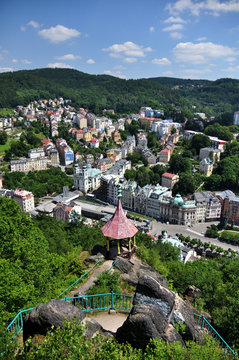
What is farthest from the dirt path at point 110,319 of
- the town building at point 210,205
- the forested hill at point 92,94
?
the forested hill at point 92,94

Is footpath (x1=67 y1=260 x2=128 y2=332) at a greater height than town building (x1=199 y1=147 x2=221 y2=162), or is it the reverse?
footpath (x1=67 y1=260 x2=128 y2=332)

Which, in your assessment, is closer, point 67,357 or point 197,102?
point 67,357

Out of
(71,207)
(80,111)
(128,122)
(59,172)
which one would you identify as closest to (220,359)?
(71,207)

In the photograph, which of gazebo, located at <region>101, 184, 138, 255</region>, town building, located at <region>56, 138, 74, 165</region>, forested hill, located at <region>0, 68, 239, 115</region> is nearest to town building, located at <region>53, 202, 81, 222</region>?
gazebo, located at <region>101, 184, 138, 255</region>

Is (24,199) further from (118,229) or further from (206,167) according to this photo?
(206,167)

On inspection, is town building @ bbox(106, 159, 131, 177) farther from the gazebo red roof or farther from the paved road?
the gazebo red roof

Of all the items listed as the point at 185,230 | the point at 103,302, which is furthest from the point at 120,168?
the point at 103,302

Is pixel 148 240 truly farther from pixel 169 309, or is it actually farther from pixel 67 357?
pixel 67 357
